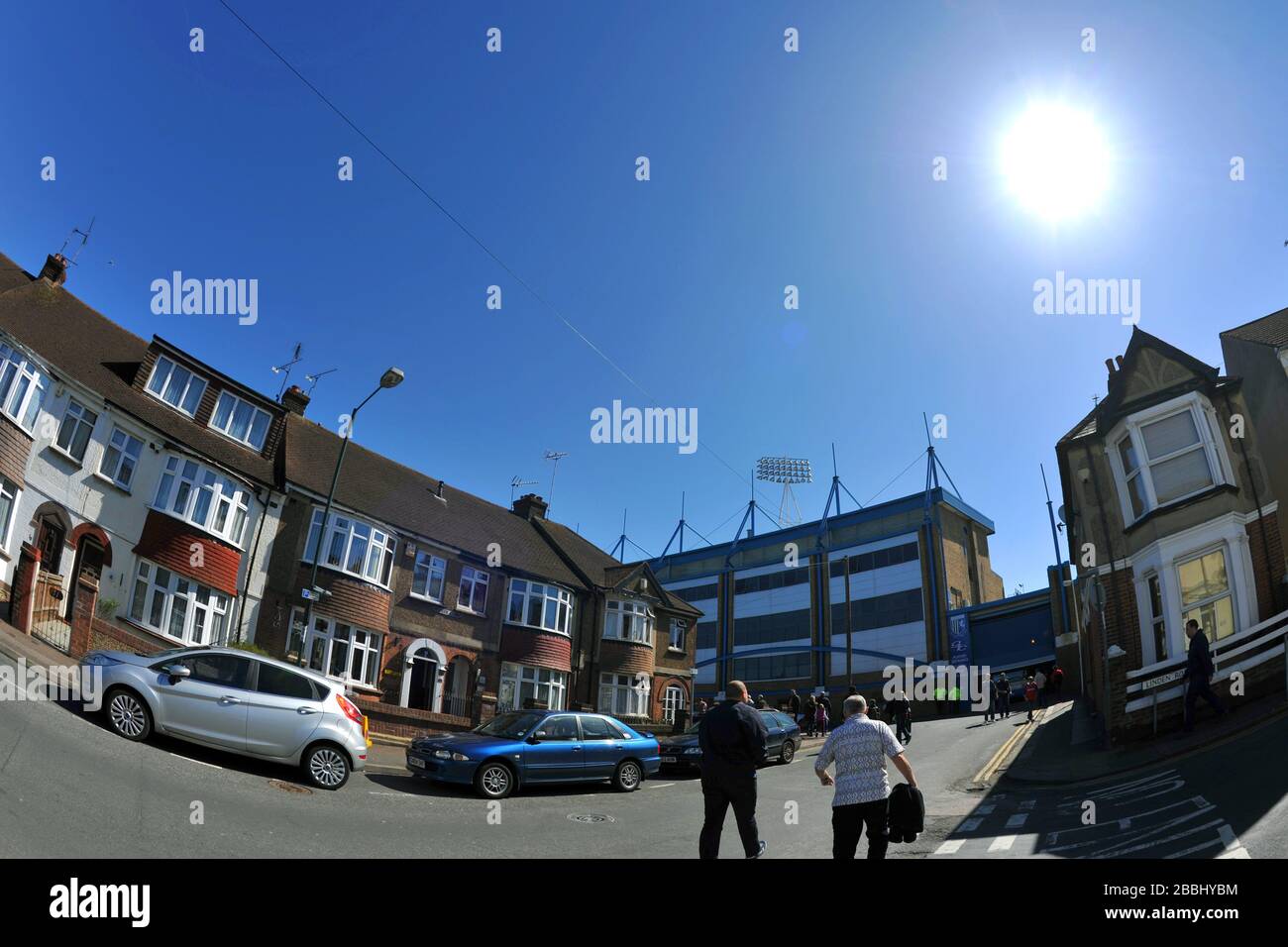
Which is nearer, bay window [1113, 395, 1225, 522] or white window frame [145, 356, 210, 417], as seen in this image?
bay window [1113, 395, 1225, 522]

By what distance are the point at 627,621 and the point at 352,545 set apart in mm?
13120

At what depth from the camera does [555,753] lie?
13102mm

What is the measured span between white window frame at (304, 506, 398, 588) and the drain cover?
12.6 metres

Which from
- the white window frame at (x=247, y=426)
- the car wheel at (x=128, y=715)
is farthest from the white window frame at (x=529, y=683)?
the car wheel at (x=128, y=715)

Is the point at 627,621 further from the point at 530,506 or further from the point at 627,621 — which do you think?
the point at 530,506

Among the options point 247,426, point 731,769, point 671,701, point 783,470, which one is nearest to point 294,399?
point 247,426

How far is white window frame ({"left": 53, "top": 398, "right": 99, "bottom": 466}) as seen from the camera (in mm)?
18438

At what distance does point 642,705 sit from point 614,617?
4.24m

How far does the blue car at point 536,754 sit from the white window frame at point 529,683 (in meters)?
12.8

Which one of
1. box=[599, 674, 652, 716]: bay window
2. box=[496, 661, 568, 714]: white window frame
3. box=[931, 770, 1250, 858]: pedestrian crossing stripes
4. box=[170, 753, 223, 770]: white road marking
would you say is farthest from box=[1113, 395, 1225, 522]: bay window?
box=[599, 674, 652, 716]: bay window

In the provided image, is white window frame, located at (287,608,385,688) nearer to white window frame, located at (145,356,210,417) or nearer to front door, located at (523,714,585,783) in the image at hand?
white window frame, located at (145,356,210,417)

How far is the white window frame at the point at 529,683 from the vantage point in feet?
88.2

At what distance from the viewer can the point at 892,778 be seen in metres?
15.1
